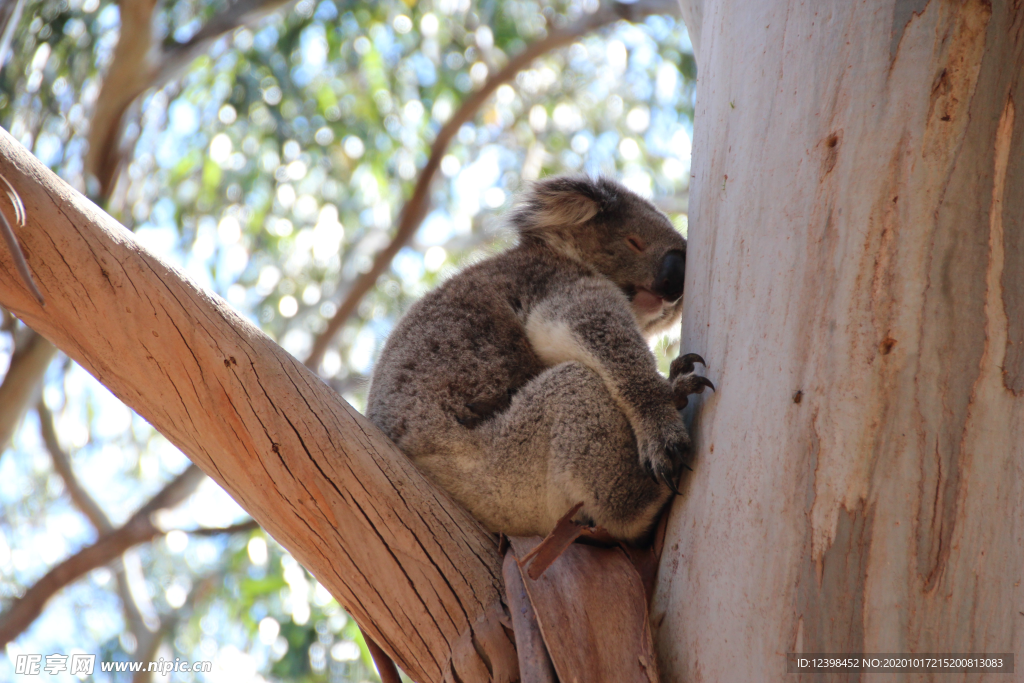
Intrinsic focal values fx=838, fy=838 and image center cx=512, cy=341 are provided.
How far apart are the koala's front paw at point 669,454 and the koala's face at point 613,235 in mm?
1071

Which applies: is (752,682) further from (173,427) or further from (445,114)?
(445,114)

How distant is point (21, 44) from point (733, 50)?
552 cm

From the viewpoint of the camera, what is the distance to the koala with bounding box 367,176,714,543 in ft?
6.59

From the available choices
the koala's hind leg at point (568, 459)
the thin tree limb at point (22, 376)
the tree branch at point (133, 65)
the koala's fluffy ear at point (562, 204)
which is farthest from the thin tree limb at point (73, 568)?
the koala's hind leg at point (568, 459)

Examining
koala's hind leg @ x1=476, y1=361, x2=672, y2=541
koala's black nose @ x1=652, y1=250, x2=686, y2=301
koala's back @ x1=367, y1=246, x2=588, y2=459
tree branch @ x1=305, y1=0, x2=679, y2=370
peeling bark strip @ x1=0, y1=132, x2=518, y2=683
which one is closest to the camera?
peeling bark strip @ x1=0, y1=132, x2=518, y2=683

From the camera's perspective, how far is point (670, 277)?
9.32 ft

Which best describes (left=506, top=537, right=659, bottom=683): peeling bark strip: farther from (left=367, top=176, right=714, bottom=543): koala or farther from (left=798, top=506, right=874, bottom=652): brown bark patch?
(left=798, top=506, right=874, bottom=652): brown bark patch

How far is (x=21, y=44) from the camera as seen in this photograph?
563 centimetres

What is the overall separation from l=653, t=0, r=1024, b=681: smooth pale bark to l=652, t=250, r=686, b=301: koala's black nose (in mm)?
1140

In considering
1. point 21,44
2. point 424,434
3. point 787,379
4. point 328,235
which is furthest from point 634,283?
point 328,235

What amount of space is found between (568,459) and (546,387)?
21cm

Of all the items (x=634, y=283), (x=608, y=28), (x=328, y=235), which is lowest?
(x=328, y=235)

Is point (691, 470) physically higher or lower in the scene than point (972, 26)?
lower

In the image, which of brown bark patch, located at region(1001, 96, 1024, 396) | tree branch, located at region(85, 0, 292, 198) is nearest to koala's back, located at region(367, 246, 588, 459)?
brown bark patch, located at region(1001, 96, 1024, 396)
